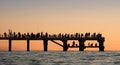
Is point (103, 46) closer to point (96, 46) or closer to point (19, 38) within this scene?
point (96, 46)

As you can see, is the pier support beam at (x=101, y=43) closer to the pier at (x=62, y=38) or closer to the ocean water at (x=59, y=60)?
the pier at (x=62, y=38)

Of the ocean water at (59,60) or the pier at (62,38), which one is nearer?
the ocean water at (59,60)

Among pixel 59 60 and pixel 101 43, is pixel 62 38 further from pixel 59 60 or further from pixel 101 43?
pixel 59 60

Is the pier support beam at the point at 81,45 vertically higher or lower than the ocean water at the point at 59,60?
higher

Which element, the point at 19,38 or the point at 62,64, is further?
the point at 19,38

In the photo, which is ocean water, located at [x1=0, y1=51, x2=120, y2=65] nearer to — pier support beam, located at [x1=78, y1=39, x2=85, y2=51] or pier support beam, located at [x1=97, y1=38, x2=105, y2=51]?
pier support beam, located at [x1=78, y1=39, x2=85, y2=51]

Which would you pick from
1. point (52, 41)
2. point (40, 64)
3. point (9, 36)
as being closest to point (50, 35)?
point (52, 41)

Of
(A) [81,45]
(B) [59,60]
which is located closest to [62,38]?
(A) [81,45]

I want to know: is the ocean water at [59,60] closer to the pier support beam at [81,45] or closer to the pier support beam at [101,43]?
the pier support beam at [81,45]

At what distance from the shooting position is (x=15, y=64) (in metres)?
56.7

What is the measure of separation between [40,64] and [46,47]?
289 ft

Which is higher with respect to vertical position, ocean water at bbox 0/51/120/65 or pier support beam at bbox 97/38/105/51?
pier support beam at bbox 97/38/105/51

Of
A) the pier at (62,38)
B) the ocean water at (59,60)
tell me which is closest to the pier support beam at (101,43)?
the pier at (62,38)

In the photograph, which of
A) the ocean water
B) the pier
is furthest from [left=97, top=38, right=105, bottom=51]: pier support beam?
the ocean water
